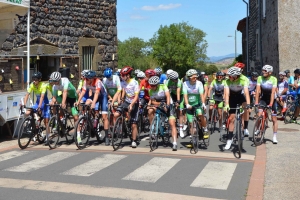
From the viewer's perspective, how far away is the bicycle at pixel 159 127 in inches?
388

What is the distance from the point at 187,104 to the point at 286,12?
11137mm

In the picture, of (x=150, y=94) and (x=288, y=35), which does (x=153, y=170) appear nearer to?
(x=150, y=94)

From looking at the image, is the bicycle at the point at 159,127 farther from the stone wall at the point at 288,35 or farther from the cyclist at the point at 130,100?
the stone wall at the point at 288,35

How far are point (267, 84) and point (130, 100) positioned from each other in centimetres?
328

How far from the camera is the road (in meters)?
6.72

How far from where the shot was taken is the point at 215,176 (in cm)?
771

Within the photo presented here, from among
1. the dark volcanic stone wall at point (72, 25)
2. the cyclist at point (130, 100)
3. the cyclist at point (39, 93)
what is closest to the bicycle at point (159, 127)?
the cyclist at point (130, 100)

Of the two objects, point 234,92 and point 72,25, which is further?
point 72,25

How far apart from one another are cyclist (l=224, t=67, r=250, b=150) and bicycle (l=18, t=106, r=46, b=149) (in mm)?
4516

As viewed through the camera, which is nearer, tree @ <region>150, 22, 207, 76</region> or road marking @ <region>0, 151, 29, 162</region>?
road marking @ <region>0, 151, 29, 162</region>

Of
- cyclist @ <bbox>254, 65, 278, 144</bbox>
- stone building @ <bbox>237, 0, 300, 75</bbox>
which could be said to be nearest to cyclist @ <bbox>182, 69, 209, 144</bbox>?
cyclist @ <bbox>254, 65, 278, 144</bbox>

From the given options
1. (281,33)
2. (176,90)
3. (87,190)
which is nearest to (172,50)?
(281,33)

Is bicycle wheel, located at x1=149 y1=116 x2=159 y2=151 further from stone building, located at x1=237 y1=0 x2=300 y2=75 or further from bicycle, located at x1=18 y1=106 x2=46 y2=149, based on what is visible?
stone building, located at x1=237 y1=0 x2=300 y2=75

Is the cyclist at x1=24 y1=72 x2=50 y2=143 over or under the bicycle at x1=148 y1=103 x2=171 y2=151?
over
